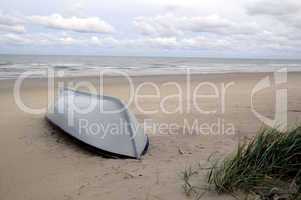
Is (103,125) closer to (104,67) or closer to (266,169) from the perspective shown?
(266,169)

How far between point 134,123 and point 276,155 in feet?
7.39

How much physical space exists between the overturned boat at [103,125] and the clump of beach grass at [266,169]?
51.7 inches

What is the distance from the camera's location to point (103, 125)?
4613mm

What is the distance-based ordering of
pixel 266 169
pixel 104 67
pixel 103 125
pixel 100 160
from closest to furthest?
pixel 266 169, pixel 100 160, pixel 103 125, pixel 104 67

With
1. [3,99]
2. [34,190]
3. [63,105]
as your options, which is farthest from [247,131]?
[3,99]

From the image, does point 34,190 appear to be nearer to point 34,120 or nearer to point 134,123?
point 134,123

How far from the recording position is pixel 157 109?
801 centimetres

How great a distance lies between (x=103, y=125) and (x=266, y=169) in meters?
2.42

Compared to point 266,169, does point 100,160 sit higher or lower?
lower

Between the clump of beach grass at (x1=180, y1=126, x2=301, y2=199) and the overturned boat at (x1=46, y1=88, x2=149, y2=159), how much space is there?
1313mm

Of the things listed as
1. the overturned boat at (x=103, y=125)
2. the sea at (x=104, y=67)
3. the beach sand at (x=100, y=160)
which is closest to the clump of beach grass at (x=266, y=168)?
the beach sand at (x=100, y=160)

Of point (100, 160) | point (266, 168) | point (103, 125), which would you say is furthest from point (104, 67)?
point (266, 168)

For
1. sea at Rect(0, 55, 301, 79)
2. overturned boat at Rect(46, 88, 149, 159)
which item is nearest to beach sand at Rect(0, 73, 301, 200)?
overturned boat at Rect(46, 88, 149, 159)

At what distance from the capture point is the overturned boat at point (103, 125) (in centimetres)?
429
